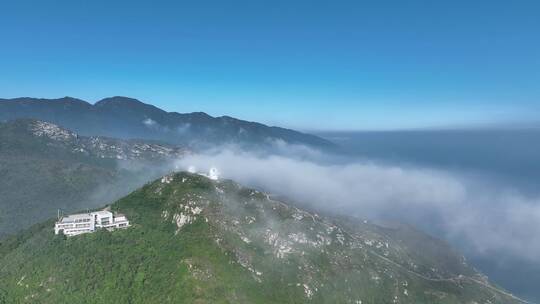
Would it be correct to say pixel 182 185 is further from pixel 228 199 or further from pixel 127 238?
pixel 127 238

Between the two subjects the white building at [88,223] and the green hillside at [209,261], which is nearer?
the green hillside at [209,261]

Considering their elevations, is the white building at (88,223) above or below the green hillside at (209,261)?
above

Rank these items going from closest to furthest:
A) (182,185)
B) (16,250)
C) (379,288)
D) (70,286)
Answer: (70,286)
(16,250)
(379,288)
(182,185)

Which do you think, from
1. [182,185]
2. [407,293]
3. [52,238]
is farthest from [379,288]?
[52,238]

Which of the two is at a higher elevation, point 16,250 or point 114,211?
point 114,211

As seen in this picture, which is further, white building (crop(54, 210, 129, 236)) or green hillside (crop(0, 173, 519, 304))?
white building (crop(54, 210, 129, 236))
